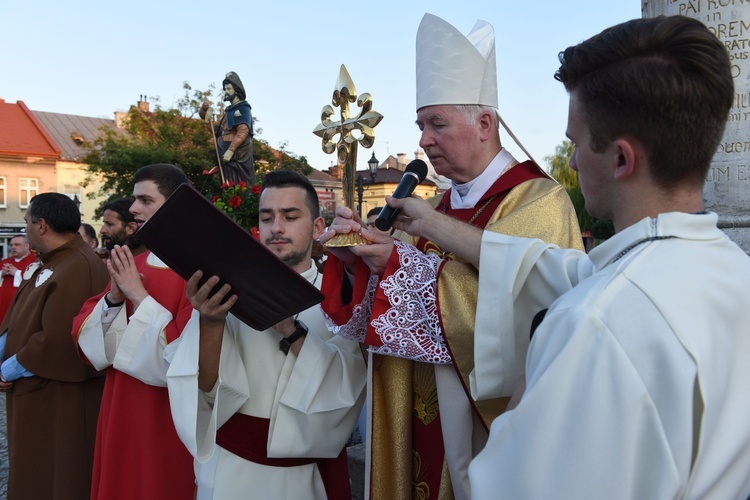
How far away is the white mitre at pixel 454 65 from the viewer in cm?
251

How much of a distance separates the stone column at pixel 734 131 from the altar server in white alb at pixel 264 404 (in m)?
2.96

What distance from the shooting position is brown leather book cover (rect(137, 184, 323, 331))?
224 centimetres

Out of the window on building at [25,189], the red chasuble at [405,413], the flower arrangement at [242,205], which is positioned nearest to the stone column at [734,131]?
the red chasuble at [405,413]

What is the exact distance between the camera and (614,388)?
105cm

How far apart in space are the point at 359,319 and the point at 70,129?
42.3m

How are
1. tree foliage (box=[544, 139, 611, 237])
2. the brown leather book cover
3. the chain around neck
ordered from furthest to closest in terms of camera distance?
1. tree foliage (box=[544, 139, 611, 237])
2. the brown leather book cover
3. the chain around neck

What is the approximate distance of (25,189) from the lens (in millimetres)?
35906

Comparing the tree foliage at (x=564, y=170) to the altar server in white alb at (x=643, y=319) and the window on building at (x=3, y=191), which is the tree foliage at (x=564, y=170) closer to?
the altar server in white alb at (x=643, y=319)

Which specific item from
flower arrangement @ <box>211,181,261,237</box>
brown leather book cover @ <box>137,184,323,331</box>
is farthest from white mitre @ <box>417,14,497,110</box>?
flower arrangement @ <box>211,181,261,237</box>

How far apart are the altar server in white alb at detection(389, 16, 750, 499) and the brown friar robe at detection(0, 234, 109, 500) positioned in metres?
3.82

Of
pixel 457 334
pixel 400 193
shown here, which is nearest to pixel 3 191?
pixel 400 193

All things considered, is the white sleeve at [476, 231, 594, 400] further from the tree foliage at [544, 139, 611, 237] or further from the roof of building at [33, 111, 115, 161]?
the roof of building at [33, 111, 115, 161]

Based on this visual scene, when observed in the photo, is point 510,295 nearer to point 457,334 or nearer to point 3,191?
point 457,334

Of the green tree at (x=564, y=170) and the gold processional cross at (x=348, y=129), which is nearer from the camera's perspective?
the gold processional cross at (x=348, y=129)
